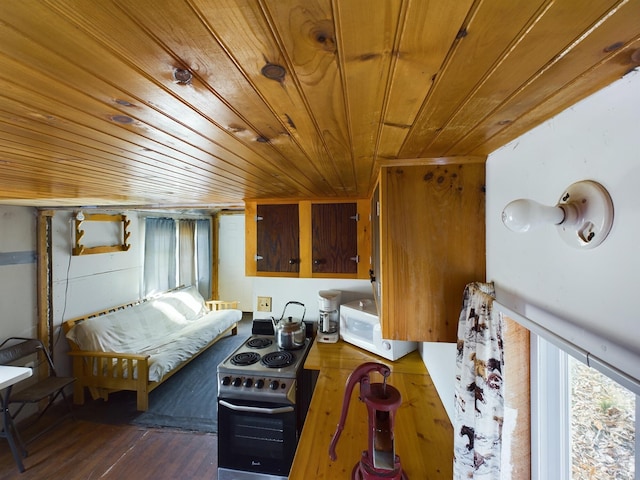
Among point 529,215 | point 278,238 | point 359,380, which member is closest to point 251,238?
point 278,238

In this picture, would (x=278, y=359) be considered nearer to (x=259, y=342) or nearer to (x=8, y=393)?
(x=259, y=342)

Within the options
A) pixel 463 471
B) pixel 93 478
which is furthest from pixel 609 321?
pixel 93 478

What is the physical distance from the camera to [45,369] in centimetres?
290

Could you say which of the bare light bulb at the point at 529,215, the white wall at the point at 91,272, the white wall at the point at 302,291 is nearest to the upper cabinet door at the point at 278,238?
the white wall at the point at 302,291

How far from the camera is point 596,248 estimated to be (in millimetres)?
544

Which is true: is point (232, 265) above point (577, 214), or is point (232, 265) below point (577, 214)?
below

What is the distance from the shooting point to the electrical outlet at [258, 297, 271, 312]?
2.67 m

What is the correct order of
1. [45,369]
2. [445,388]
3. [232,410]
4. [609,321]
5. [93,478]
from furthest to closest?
[45,369] → [93,478] → [232,410] → [445,388] → [609,321]

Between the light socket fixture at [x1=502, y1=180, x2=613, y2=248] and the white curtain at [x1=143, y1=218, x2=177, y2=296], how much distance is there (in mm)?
4751

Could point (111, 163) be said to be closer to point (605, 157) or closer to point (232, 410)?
point (605, 157)

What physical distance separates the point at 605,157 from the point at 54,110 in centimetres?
116

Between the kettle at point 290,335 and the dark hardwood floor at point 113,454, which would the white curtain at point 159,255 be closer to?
→ the dark hardwood floor at point 113,454

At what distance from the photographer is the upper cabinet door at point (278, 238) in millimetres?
2301

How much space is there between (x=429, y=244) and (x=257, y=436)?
170 cm
